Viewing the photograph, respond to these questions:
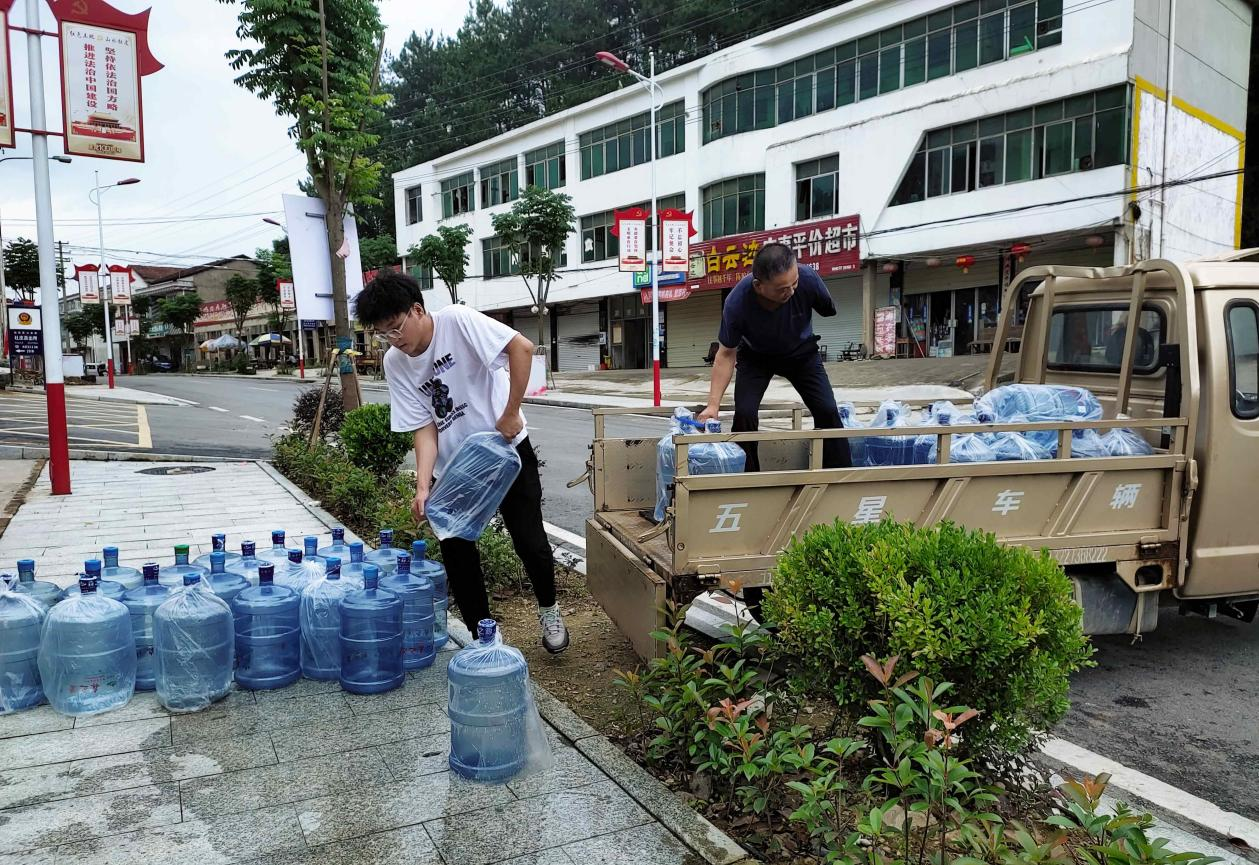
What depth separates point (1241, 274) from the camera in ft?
13.4

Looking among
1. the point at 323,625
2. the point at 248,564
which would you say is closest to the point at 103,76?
the point at 248,564

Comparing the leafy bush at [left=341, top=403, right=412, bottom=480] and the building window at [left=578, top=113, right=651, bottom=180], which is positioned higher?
the building window at [left=578, top=113, right=651, bottom=180]

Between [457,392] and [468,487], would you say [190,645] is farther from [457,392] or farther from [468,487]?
[457,392]

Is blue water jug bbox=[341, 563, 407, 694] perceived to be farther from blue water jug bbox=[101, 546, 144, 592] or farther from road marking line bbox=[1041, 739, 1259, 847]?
road marking line bbox=[1041, 739, 1259, 847]

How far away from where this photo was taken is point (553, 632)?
3852 mm

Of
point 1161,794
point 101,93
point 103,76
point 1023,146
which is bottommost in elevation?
point 1161,794

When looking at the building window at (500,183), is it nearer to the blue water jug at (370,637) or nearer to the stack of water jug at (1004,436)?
the stack of water jug at (1004,436)

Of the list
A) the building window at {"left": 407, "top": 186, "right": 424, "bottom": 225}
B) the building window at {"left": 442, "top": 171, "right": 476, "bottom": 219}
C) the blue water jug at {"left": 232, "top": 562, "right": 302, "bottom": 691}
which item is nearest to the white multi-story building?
the building window at {"left": 442, "top": 171, "right": 476, "bottom": 219}

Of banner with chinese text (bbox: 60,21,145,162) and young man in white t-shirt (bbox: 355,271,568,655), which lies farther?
banner with chinese text (bbox: 60,21,145,162)

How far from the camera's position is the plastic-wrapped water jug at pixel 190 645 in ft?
10.5

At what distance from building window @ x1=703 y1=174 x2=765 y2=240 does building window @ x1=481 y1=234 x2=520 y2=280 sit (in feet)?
40.9

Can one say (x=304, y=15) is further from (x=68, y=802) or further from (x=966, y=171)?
(x=966, y=171)

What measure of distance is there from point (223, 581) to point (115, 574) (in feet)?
1.70

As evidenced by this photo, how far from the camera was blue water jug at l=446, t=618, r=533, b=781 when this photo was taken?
8.95 ft
